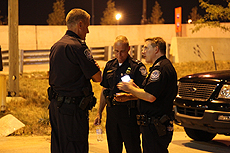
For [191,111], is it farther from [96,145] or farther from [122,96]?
[122,96]

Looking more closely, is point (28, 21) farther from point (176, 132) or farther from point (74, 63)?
point (74, 63)

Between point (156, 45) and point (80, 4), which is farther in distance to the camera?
point (80, 4)

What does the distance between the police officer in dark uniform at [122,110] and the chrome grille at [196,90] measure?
2.03m

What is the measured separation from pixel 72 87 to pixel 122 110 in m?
1.00

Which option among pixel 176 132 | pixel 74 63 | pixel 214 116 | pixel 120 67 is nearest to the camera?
pixel 74 63

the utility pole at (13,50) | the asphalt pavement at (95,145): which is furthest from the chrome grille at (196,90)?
the utility pole at (13,50)

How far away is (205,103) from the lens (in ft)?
23.0

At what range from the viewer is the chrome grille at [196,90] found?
23.3 feet

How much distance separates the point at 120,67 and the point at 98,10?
2472 inches

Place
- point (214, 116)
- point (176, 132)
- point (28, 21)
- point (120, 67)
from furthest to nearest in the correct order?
point (28, 21) → point (176, 132) → point (214, 116) → point (120, 67)

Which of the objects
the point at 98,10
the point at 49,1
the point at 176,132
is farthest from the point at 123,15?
the point at 176,132

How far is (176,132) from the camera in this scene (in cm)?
898

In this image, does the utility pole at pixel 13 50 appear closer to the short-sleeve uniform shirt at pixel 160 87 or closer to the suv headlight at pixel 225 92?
the suv headlight at pixel 225 92

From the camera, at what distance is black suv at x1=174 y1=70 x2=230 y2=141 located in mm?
6793
